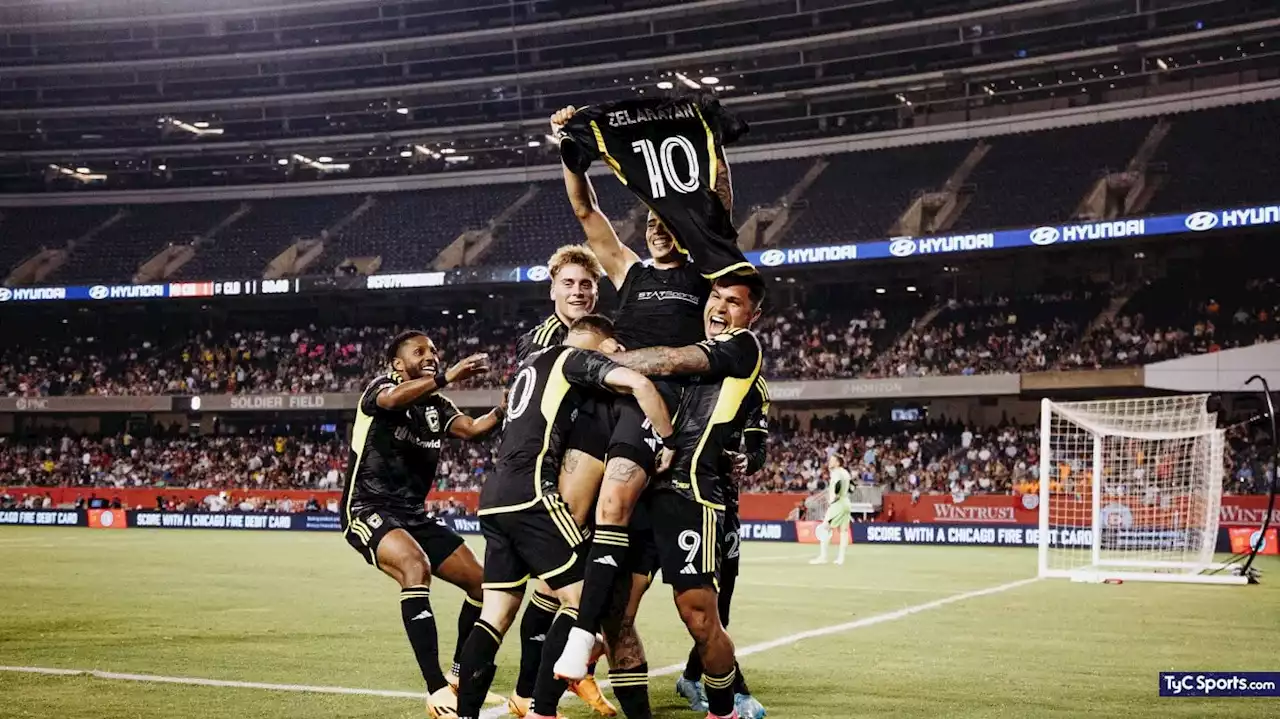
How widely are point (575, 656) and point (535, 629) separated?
0.84 meters

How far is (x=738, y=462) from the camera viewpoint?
305 inches

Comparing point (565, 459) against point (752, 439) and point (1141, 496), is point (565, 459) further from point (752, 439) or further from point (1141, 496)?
point (1141, 496)

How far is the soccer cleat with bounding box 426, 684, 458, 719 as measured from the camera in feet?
22.2

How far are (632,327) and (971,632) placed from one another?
6288mm

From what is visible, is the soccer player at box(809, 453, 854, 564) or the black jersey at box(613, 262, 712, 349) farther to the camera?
the soccer player at box(809, 453, 854, 564)

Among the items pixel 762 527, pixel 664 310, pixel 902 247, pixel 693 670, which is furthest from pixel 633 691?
pixel 902 247

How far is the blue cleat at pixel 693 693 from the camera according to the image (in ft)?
24.7

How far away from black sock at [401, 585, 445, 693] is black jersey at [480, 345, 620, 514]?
99 centimetres

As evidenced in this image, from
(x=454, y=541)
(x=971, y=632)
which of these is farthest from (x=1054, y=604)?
(x=454, y=541)

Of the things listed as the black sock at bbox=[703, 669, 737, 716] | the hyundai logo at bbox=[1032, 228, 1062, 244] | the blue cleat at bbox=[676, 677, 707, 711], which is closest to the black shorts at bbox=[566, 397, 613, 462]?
the black sock at bbox=[703, 669, 737, 716]

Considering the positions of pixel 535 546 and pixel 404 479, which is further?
pixel 404 479

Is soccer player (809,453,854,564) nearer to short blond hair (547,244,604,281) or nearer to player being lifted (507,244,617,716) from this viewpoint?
player being lifted (507,244,617,716)

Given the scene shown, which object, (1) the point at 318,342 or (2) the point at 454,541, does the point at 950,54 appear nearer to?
(1) the point at 318,342

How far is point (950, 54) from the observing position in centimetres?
4741
